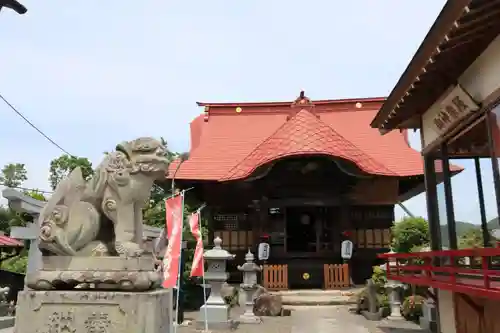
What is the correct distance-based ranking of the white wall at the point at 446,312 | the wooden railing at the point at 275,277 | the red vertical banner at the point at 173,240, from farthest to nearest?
the wooden railing at the point at 275,277
the red vertical banner at the point at 173,240
the white wall at the point at 446,312

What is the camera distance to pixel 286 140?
Answer: 15.6 m

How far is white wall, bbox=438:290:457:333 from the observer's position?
7.72 metres

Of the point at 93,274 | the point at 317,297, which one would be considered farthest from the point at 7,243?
the point at 93,274

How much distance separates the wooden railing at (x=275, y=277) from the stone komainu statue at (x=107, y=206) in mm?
10617

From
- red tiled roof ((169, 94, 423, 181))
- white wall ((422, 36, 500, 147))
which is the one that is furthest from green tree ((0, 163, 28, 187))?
white wall ((422, 36, 500, 147))

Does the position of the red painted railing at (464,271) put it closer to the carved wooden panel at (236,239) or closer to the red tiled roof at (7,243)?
the carved wooden panel at (236,239)

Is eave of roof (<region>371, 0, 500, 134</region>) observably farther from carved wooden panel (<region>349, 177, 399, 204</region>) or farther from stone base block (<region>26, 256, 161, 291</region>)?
carved wooden panel (<region>349, 177, 399, 204</region>)

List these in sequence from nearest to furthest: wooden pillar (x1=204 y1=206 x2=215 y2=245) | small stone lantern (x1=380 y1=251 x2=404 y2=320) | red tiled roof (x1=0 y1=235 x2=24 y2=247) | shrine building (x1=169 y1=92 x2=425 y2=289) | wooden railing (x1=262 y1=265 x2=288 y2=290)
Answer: small stone lantern (x1=380 y1=251 x2=404 y2=320), red tiled roof (x1=0 y1=235 x2=24 y2=247), wooden railing (x1=262 y1=265 x2=288 y2=290), shrine building (x1=169 y1=92 x2=425 y2=289), wooden pillar (x1=204 y1=206 x2=215 y2=245)

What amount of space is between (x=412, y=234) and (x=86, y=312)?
9858 millimetres

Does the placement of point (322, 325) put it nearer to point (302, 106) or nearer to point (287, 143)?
point (287, 143)

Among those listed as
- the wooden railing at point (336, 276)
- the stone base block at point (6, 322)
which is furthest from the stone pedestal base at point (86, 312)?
the wooden railing at point (336, 276)

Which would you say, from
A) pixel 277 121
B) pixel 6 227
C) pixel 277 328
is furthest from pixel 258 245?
pixel 6 227

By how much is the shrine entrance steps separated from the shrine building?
625 millimetres

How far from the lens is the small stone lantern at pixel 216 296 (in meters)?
10.5
